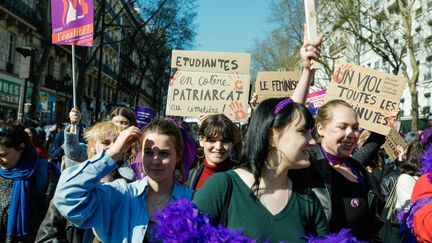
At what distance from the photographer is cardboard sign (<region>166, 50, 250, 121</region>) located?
21.7 feet

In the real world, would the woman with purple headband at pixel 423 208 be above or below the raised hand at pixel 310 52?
below

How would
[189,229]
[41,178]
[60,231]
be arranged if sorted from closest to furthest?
1. [189,229]
2. [60,231]
3. [41,178]

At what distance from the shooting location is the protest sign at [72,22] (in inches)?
279

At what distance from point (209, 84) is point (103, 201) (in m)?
4.36

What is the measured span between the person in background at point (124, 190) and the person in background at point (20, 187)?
1507mm

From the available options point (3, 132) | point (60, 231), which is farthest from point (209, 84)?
point (60, 231)

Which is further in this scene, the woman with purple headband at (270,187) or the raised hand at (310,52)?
the raised hand at (310,52)

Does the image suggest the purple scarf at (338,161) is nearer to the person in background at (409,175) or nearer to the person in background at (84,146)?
the person in background at (409,175)

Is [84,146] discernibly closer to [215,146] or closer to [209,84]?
[215,146]

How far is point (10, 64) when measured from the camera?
29.6 meters

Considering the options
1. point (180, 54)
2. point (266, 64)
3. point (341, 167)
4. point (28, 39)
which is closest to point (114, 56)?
point (266, 64)

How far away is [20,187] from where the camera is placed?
391 cm

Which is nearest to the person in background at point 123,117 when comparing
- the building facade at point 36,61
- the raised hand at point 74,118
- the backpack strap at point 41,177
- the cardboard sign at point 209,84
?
the raised hand at point 74,118

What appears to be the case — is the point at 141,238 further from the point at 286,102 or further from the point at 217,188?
the point at 286,102
